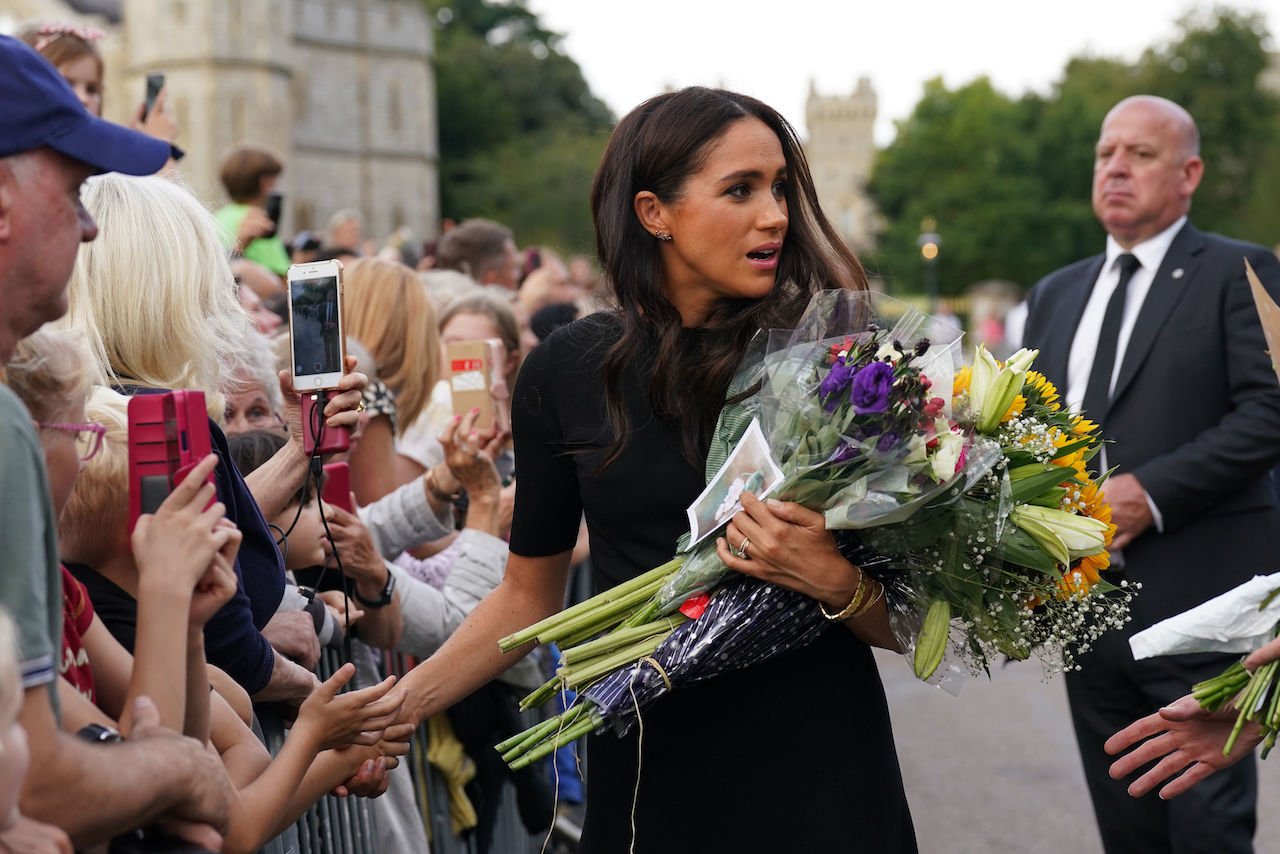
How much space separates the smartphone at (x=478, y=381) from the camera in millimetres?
5488

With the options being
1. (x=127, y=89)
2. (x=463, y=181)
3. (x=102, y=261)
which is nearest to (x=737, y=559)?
(x=102, y=261)

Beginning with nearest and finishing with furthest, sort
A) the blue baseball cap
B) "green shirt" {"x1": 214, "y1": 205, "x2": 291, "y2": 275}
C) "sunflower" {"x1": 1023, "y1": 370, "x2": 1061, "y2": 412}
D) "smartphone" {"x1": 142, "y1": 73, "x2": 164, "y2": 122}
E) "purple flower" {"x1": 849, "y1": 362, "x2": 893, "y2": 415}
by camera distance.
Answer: the blue baseball cap < "purple flower" {"x1": 849, "y1": 362, "x2": 893, "y2": 415} < "sunflower" {"x1": 1023, "y1": 370, "x2": 1061, "y2": 412} < "smartphone" {"x1": 142, "y1": 73, "x2": 164, "y2": 122} < "green shirt" {"x1": 214, "y1": 205, "x2": 291, "y2": 275}

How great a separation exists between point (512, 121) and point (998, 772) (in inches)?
3462

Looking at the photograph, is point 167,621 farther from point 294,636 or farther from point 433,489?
point 433,489

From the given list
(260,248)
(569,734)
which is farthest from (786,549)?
(260,248)

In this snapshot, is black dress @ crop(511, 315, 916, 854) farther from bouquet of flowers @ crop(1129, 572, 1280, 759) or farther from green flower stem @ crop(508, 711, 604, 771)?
bouquet of flowers @ crop(1129, 572, 1280, 759)

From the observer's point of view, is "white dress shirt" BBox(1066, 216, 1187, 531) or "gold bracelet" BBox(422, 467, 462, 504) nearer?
"gold bracelet" BBox(422, 467, 462, 504)

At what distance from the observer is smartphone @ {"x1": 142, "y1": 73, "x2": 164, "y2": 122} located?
7562 millimetres

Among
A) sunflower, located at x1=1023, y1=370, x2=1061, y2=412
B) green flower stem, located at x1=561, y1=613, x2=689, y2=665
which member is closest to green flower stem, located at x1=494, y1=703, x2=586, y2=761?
green flower stem, located at x1=561, y1=613, x2=689, y2=665

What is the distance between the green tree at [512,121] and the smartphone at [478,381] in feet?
226

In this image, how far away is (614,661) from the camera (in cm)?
343

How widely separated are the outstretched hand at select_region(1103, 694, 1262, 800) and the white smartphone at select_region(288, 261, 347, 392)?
6.43ft

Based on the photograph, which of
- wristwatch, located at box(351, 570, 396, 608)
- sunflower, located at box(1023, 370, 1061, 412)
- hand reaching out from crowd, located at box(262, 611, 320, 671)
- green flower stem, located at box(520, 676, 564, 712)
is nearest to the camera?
green flower stem, located at box(520, 676, 564, 712)

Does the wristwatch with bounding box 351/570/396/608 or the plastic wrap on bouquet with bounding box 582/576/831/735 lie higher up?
the plastic wrap on bouquet with bounding box 582/576/831/735
